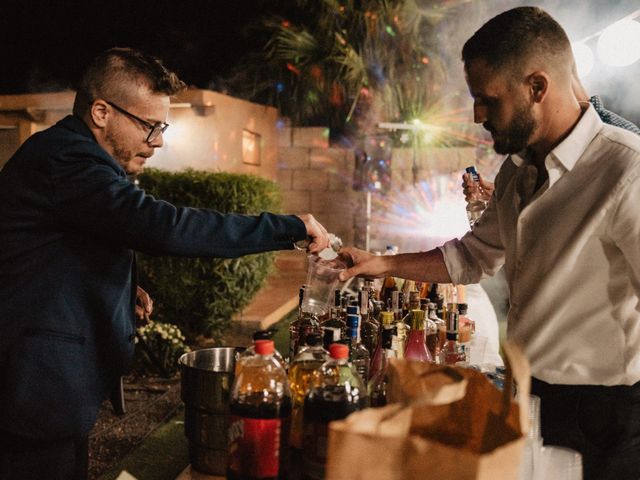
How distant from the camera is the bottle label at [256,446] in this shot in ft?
4.98

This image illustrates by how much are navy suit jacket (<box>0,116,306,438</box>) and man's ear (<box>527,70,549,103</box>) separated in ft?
3.17

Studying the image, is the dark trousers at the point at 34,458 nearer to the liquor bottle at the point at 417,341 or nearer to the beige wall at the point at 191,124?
the liquor bottle at the point at 417,341

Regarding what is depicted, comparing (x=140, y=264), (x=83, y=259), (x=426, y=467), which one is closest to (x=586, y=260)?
(x=426, y=467)

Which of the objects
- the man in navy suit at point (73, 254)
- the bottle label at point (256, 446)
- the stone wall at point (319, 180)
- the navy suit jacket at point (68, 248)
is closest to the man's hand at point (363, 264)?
the man in navy suit at point (73, 254)

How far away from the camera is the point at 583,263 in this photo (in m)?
2.11

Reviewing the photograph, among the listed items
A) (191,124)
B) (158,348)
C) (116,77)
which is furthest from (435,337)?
(191,124)

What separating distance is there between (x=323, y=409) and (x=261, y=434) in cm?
19

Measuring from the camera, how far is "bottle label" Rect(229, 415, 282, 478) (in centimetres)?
152

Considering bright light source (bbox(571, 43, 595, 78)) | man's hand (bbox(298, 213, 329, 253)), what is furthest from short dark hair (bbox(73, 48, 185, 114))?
bright light source (bbox(571, 43, 595, 78))

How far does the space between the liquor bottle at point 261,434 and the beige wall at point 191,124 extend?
1005 cm

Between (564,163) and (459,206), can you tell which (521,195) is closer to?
(564,163)

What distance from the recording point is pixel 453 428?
153cm

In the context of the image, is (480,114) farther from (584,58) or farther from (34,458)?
(584,58)

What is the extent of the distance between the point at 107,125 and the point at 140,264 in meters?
4.84
